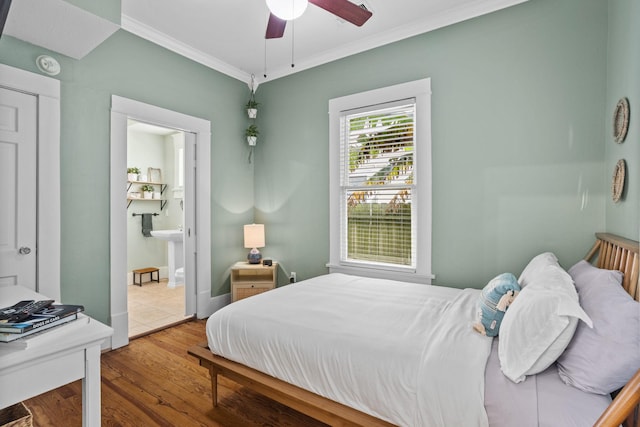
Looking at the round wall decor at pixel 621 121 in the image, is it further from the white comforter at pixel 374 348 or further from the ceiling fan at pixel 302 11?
the ceiling fan at pixel 302 11

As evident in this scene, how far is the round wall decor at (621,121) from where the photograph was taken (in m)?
1.95

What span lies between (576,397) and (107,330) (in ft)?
5.76

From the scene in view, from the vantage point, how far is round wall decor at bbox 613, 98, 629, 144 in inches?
76.9

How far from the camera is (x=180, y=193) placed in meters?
5.77

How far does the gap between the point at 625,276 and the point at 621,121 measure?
39.8 inches

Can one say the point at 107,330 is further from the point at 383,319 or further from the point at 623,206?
the point at 623,206

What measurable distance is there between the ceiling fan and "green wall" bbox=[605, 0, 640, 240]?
1526 millimetres

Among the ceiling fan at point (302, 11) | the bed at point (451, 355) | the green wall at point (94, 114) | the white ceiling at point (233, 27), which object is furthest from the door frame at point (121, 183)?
the ceiling fan at point (302, 11)

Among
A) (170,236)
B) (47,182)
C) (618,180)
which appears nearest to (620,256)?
(618,180)

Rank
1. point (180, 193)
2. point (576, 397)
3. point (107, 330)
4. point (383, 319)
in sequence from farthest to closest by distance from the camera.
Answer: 1. point (180, 193)
2. point (383, 319)
3. point (107, 330)
4. point (576, 397)

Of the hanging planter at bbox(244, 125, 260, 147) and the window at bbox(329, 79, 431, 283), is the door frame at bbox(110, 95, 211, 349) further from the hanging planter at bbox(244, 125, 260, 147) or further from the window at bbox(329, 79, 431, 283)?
the window at bbox(329, 79, 431, 283)

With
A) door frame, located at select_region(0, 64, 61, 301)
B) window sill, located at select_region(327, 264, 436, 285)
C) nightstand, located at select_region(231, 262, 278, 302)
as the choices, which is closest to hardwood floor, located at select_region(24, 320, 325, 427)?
door frame, located at select_region(0, 64, 61, 301)

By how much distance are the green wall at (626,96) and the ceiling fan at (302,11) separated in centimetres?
153

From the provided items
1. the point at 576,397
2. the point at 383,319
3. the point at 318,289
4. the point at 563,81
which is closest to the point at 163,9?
the point at 318,289
